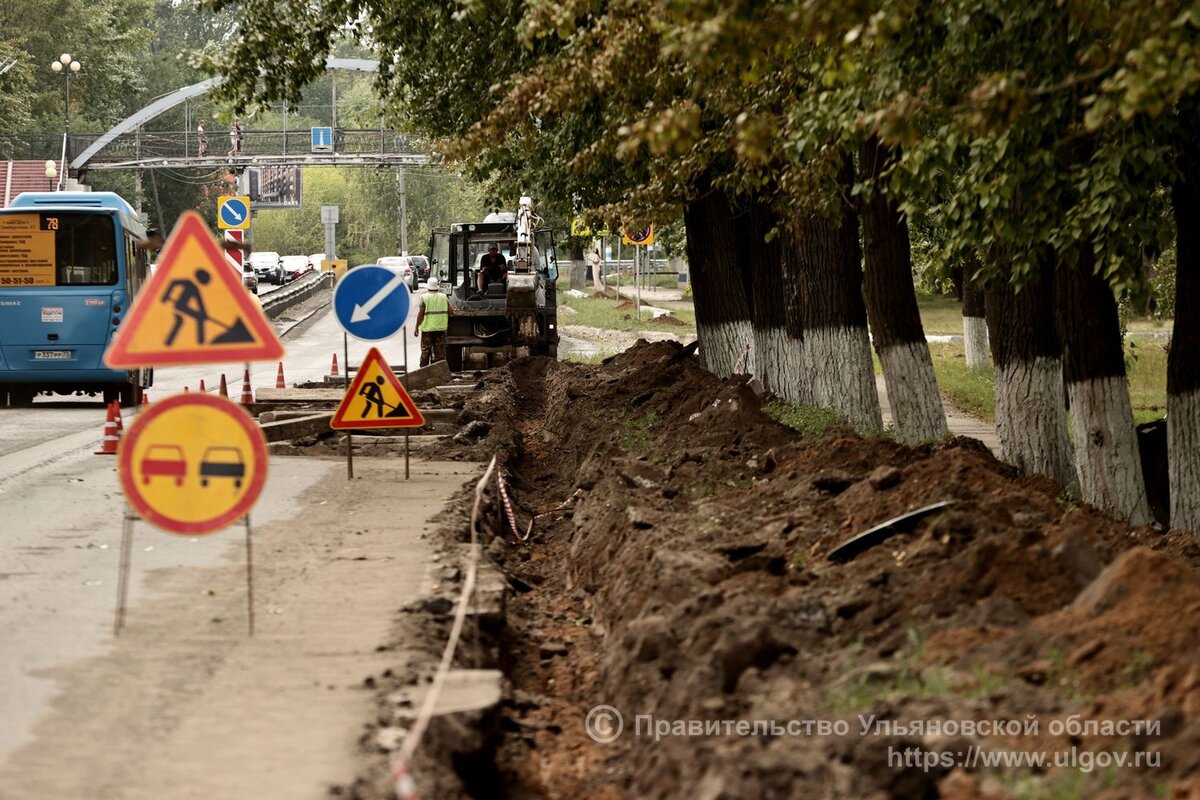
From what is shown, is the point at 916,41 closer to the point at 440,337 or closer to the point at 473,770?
the point at 473,770

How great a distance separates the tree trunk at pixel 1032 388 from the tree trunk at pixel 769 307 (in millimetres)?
5457

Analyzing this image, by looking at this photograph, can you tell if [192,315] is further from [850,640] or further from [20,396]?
[20,396]

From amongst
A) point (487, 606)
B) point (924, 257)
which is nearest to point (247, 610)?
point (487, 606)

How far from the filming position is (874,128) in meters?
9.29

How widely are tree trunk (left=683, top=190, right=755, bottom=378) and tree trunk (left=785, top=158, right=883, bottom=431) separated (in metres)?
4.78

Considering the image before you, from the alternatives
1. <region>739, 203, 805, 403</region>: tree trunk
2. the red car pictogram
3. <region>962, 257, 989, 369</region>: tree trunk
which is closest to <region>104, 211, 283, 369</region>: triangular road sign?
the red car pictogram

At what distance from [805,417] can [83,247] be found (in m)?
13.7

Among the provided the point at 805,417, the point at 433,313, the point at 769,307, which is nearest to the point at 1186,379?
the point at 805,417

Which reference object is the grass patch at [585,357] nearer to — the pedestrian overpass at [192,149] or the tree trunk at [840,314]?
the tree trunk at [840,314]

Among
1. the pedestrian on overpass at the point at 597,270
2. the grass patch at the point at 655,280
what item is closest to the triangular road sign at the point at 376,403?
the pedestrian on overpass at the point at 597,270

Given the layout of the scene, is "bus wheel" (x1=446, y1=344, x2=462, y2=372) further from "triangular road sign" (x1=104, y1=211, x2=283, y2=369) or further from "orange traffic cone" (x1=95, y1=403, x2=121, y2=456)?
"triangular road sign" (x1=104, y1=211, x2=283, y2=369)

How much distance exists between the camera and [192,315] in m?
8.88

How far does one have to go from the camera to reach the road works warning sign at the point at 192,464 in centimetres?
876

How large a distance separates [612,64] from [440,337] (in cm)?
2156
